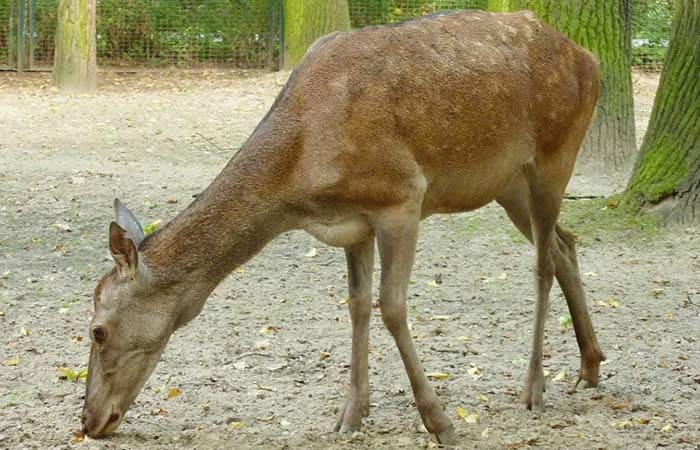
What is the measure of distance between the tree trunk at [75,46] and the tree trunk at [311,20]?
117 inches

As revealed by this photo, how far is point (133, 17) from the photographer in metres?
22.0

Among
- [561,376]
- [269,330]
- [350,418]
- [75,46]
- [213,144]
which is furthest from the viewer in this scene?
[75,46]

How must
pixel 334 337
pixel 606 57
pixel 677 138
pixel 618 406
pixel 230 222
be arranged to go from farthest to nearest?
pixel 606 57 → pixel 677 138 → pixel 334 337 → pixel 618 406 → pixel 230 222

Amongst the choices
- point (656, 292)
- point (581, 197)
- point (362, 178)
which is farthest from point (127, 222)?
point (581, 197)

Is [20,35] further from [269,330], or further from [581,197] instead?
[269,330]

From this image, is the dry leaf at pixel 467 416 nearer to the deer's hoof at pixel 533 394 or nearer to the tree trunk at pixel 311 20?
the deer's hoof at pixel 533 394

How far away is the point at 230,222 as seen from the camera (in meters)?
5.14

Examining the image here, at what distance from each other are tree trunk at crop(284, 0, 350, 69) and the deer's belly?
1312 cm

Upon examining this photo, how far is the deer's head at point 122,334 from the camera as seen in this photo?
197 inches

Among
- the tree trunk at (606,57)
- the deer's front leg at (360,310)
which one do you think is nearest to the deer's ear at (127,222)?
the deer's front leg at (360,310)

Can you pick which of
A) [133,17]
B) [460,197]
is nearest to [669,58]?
[460,197]

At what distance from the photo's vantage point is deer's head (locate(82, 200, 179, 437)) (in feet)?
16.4

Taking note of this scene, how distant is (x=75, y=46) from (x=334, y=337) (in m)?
12.5

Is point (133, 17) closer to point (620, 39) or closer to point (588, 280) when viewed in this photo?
point (620, 39)
